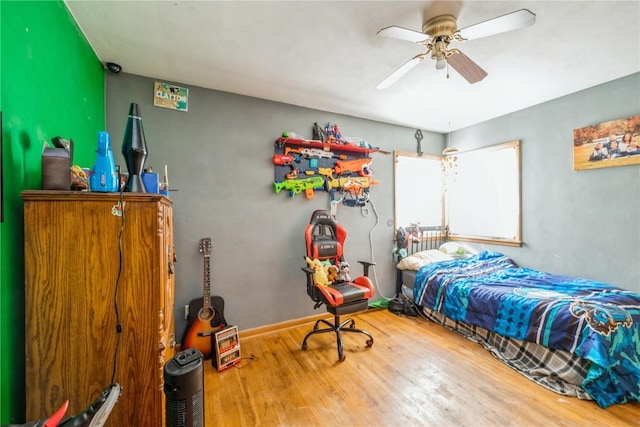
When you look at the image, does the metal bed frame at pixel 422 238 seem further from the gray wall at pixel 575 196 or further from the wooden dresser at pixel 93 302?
the wooden dresser at pixel 93 302

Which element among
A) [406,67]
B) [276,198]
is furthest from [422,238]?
[406,67]

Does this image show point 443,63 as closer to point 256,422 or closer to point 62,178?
point 62,178

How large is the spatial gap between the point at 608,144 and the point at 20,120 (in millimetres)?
4210

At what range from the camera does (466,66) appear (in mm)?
1713

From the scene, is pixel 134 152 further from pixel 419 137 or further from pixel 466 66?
pixel 419 137

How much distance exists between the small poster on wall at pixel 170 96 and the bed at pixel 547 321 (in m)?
3.07

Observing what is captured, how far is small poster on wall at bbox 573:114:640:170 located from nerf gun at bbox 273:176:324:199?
2666mm

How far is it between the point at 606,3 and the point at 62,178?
2986 mm

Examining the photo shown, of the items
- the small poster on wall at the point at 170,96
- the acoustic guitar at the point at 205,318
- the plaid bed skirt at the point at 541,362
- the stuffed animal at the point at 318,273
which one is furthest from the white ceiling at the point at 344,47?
the plaid bed skirt at the point at 541,362

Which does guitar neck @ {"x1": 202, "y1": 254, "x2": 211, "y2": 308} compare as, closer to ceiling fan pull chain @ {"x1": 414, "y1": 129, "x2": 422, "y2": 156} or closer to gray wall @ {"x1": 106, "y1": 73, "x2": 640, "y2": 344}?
gray wall @ {"x1": 106, "y1": 73, "x2": 640, "y2": 344}

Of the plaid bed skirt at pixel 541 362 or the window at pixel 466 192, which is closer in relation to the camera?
the plaid bed skirt at pixel 541 362

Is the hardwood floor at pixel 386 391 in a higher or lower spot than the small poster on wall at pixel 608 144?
lower

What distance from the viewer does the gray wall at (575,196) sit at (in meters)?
2.30

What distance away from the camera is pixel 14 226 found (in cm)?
105
